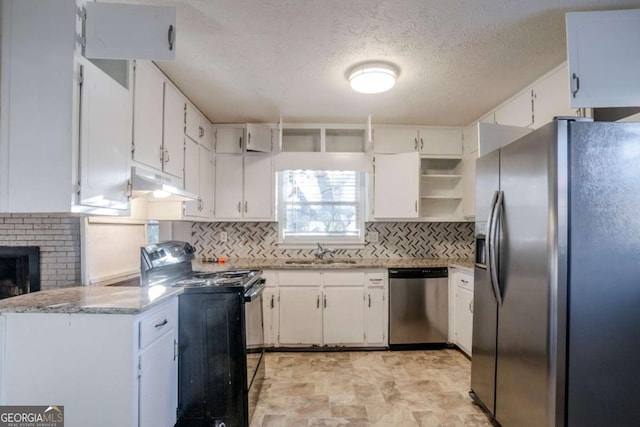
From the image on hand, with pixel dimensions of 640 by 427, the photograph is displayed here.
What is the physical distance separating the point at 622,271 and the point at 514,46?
1435mm

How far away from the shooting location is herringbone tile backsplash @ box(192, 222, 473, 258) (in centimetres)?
374

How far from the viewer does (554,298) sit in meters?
Result: 1.50

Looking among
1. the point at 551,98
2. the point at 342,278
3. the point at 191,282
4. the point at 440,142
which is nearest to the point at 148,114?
the point at 191,282

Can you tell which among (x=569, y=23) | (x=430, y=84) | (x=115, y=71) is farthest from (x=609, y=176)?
(x=115, y=71)

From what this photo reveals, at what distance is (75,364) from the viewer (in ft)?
Answer: 4.81

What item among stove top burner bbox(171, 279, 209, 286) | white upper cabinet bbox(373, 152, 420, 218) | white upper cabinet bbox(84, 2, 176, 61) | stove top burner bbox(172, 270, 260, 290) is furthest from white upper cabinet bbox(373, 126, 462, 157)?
white upper cabinet bbox(84, 2, 176, 61)

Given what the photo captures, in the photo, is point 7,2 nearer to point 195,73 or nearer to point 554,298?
point 195,73

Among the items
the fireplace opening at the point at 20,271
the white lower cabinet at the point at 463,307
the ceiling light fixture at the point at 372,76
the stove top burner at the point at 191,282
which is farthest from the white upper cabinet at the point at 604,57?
the fireplace opening at the point at 20,271

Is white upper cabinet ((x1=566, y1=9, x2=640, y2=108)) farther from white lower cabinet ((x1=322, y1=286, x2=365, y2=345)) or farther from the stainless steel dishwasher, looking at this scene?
white lower cabinet ((x1=322, y1=286, x2=365, y2=345))

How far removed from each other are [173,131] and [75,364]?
1.74 m

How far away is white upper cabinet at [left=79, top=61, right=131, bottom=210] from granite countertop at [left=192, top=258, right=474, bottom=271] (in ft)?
4.70

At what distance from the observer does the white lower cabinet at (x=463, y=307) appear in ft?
9.78

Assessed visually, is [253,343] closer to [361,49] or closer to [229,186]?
[229,186]

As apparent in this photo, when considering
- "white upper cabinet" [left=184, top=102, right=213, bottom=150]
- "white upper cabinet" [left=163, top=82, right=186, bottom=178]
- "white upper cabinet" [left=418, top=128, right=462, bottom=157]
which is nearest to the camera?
"white upper cabinet" [left=163, top=82, right=186, bottom=178]
